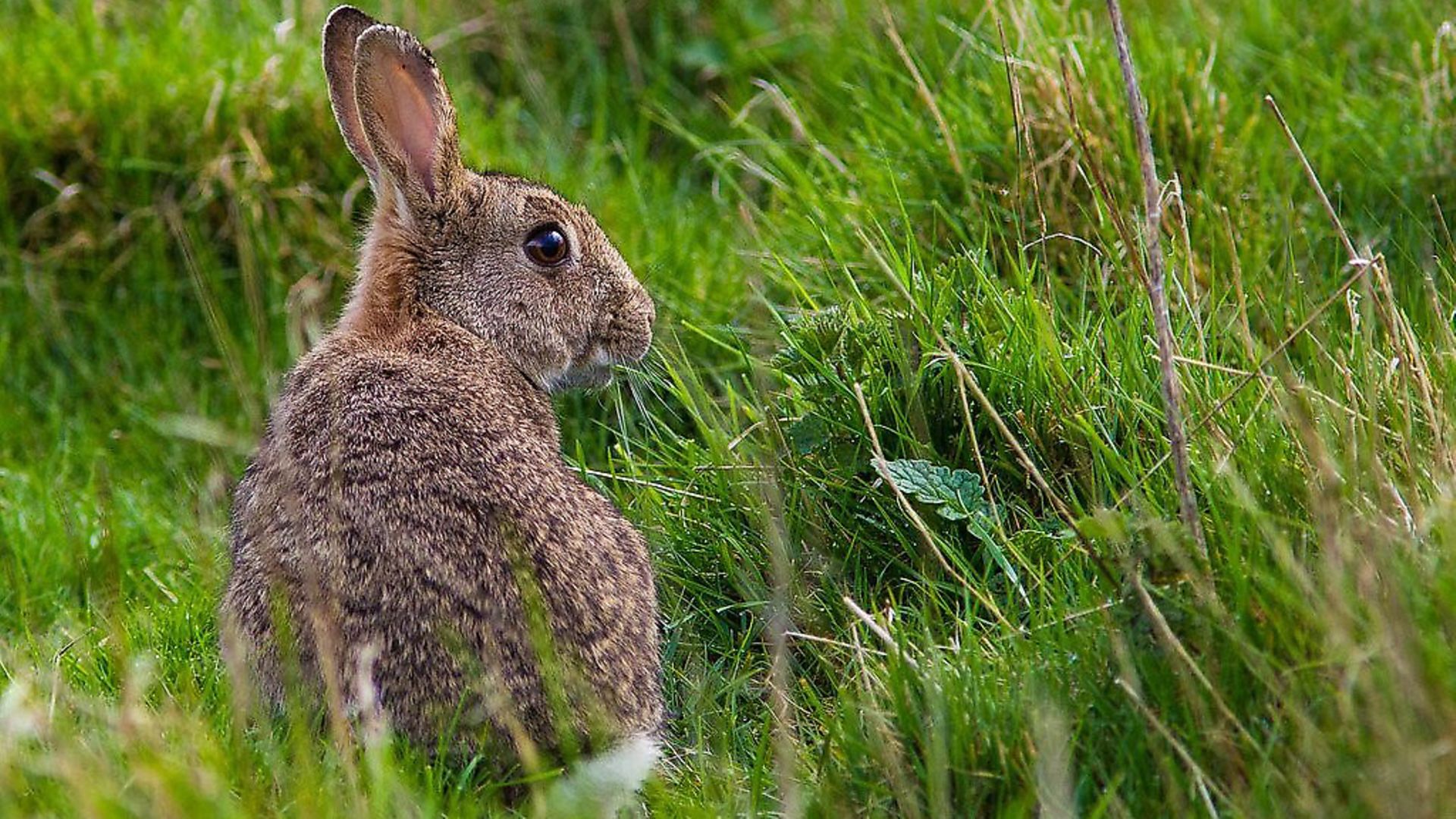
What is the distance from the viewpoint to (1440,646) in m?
2.74

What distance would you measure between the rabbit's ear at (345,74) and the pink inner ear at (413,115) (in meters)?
0.11

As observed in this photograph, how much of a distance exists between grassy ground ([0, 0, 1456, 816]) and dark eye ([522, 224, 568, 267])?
16.7 inches

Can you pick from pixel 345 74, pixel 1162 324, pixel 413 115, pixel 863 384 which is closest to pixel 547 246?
pixel 413 115

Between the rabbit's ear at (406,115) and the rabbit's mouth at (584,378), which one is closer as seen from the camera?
the rabbit's ear at (406,115)

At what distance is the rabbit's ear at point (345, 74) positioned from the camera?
14.9ft

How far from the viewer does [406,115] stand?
446cm

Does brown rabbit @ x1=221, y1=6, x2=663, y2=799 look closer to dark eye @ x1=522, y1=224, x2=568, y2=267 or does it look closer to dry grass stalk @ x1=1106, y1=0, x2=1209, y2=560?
dark eye @ x1=522, y1=224, x2=568, y2=267

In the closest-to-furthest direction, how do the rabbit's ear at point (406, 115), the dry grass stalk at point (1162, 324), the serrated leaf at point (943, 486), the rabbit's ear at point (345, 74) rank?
the dry grass stalk at point (1162, 324) < the serrated leaf at point (943, 486) < the rabbit's ear at point (406, 115) < the rabbit's ear at point (345, 74)

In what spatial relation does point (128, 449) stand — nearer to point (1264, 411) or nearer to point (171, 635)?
point (171, 635)

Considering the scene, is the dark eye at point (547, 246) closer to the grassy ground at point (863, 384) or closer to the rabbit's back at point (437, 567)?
the grassy ground at point (863, 384)

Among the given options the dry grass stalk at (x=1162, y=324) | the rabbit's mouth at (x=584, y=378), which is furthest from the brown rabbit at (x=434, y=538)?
the dry grass stalk at (x=1162, y=324)

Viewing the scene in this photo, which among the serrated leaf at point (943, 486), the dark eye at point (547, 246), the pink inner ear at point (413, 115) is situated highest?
the pink inner ear at point (413, 115)

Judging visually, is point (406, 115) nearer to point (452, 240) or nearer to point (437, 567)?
point (452, 240)

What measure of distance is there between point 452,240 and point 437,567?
1.25 m
